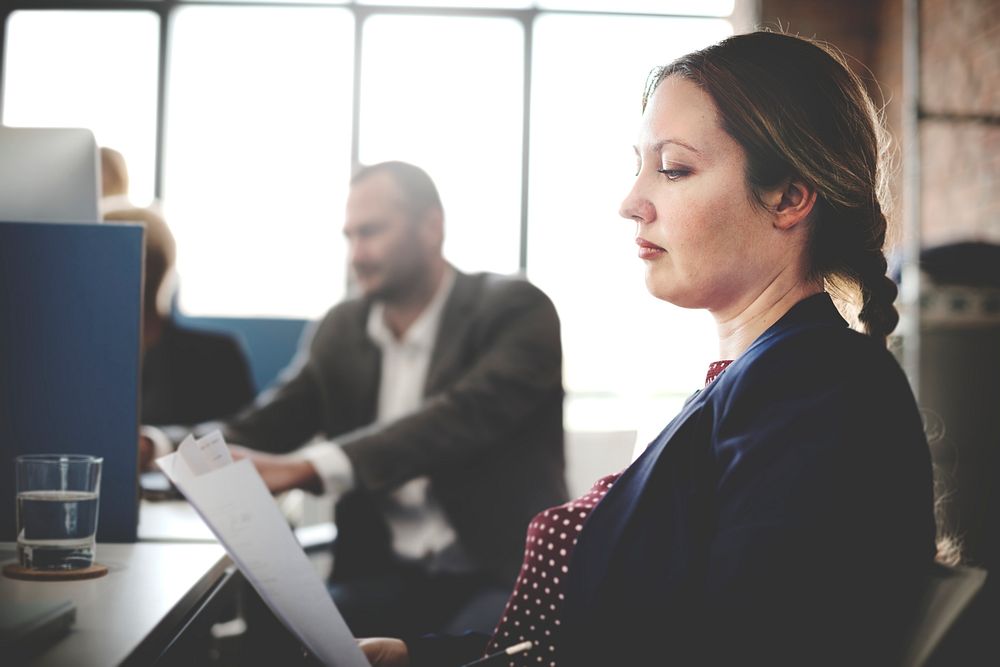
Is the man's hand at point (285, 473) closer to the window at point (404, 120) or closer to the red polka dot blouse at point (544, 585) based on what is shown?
the red polka dot blouse at point (544, 585)

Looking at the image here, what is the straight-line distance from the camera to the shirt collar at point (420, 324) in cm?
198

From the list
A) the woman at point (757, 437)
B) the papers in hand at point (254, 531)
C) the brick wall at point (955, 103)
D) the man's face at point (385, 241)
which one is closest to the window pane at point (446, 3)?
the brick wall at point (955, 103)

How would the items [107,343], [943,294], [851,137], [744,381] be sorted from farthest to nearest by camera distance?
[943,294], [107,343], [851,137], [744,381]

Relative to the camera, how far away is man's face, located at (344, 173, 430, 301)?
204cm

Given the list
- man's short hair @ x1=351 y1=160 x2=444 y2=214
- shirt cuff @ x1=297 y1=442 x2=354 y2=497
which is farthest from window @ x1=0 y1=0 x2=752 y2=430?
shirt cuff @ x1=297 y1=442 x2=354 y2=497

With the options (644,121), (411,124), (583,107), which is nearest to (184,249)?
(411,124)

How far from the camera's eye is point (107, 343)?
1.04 m

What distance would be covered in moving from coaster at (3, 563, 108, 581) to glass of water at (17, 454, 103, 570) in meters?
0.01

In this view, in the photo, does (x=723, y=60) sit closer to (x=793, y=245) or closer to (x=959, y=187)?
(x=793, y=245)

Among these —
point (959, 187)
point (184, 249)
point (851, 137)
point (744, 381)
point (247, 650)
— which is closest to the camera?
point (744, 381)

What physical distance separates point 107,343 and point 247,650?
865 millimetres

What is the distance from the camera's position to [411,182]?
2.07 metres

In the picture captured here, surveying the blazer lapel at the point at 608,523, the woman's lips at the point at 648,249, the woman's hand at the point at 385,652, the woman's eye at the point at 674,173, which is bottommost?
the woman's hand at the point at 385,652

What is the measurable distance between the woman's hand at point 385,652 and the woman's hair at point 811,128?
1.85 feet
